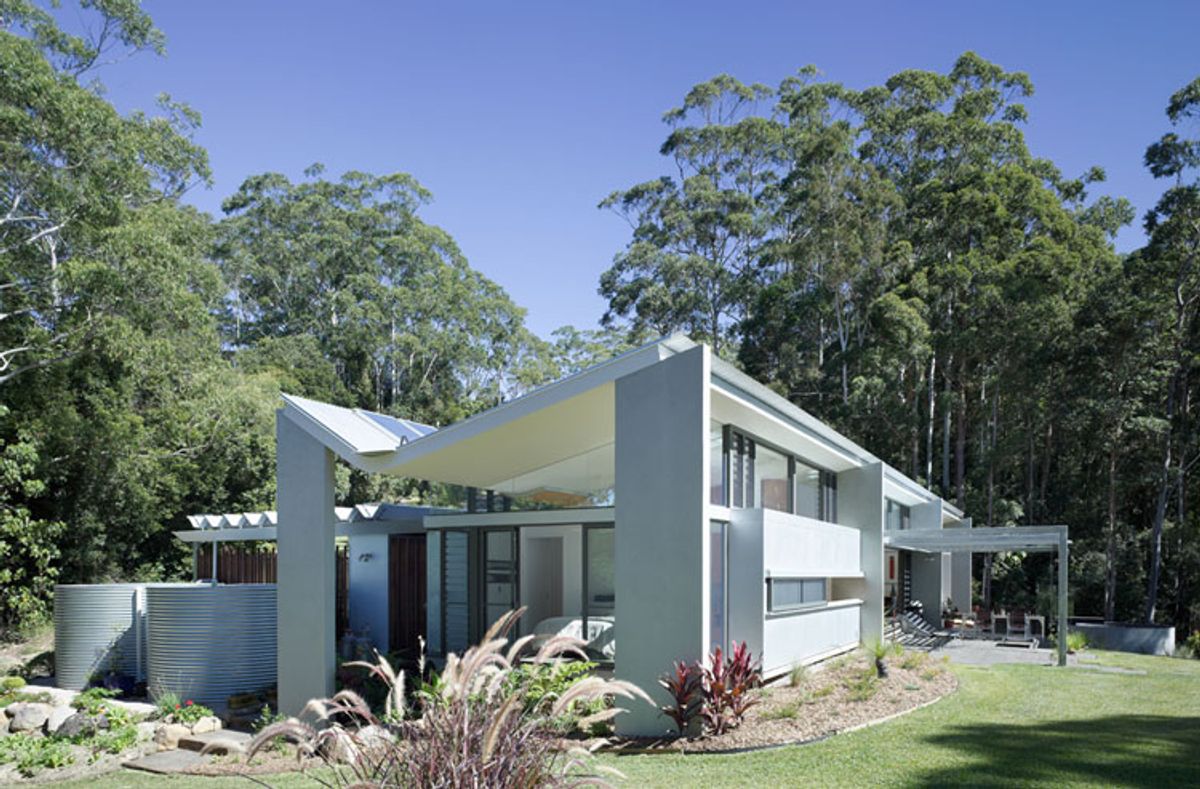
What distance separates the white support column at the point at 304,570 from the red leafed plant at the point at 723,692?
5599 millimetres

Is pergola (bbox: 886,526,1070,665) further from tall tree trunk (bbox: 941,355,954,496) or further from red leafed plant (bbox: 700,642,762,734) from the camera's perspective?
tall tree trunk (bbox: 941,355,954,496)

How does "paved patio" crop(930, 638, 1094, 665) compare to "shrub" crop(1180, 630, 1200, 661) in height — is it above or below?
above

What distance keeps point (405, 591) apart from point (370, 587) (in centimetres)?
66

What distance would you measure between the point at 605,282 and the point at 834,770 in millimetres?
39647

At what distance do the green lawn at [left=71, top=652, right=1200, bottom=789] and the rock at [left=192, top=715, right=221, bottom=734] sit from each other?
1851mm

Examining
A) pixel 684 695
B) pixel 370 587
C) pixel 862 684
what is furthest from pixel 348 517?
pixel 862 684

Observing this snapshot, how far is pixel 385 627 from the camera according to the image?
687 inches

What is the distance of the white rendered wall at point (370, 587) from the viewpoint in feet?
57.2

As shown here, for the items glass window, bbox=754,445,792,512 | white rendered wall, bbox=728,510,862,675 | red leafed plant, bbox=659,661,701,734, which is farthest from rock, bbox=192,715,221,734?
glass window, bbox=754,445,792,512

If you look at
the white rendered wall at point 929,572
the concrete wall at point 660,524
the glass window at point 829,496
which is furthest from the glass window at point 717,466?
the white rendered wall at point 929,572

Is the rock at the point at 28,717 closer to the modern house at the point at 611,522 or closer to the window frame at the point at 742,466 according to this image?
the modern house at the point at 611,522

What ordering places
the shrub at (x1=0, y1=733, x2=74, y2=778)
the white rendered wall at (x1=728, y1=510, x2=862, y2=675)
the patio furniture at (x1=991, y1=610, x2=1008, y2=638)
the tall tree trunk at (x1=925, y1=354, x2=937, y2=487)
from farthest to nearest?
the tall tree trunk at (x1=925, y1=354, x2=937, y2=487)
the patio furniture at (x1=991, y1=610, x2=1008, y2=638)
the white rendered wall at (x1=728, y1=510, x2=862, y2=675)
the shrub at (x1=0, y1=733, x2=74, y2=778)

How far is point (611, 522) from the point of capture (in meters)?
14.4

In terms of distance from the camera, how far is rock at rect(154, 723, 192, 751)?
1282cm
